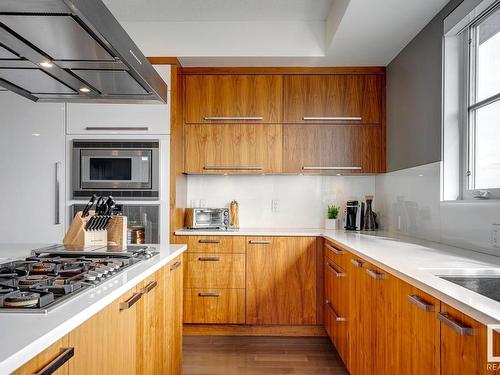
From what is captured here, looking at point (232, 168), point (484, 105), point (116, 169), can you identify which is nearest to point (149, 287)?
point (484, 105)

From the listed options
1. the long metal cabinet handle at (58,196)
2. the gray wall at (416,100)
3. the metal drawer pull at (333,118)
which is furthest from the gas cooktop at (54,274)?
the metal drawer pull at (333,118)

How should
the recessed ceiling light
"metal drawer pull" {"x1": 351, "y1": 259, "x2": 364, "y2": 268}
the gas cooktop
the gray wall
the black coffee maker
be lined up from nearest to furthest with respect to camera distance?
the gas cooktop, the recessed ceiling light, "metal drawer pull" {"x1": 351, "y1": 259, "x2": 364, "y2": 268}, the gray wall, the black coffee maker

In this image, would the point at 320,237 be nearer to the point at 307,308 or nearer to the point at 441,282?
the point at 307,308

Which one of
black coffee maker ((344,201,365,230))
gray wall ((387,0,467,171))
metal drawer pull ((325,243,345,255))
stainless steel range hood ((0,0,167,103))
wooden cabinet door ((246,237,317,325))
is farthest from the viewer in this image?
black coffee maker ((344,201,365,230))

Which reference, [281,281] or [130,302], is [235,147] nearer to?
[281,281]

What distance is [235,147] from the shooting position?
387cm

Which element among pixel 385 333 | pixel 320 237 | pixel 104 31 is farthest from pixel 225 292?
pixel 104 31

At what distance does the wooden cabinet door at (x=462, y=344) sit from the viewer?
1093 mm

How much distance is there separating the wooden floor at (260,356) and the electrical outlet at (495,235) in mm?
1318

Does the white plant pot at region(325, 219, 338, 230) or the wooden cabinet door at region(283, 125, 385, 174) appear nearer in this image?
the wooden cabinet door at region(283, 125, 385, 174)

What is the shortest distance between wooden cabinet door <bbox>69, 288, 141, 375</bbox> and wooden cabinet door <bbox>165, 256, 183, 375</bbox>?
0.59m

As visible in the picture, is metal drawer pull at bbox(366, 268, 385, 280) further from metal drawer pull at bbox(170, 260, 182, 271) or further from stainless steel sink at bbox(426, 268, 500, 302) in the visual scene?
metal drawer pull at bbox(170, 260, 182, 271)

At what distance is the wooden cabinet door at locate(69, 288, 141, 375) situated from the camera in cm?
110

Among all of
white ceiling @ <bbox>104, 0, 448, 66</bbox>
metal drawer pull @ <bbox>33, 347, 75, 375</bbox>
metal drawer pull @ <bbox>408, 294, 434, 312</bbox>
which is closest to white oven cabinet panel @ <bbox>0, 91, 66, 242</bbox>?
white ceiling @ <bbox>104, 0, 448, 66</bbox>
